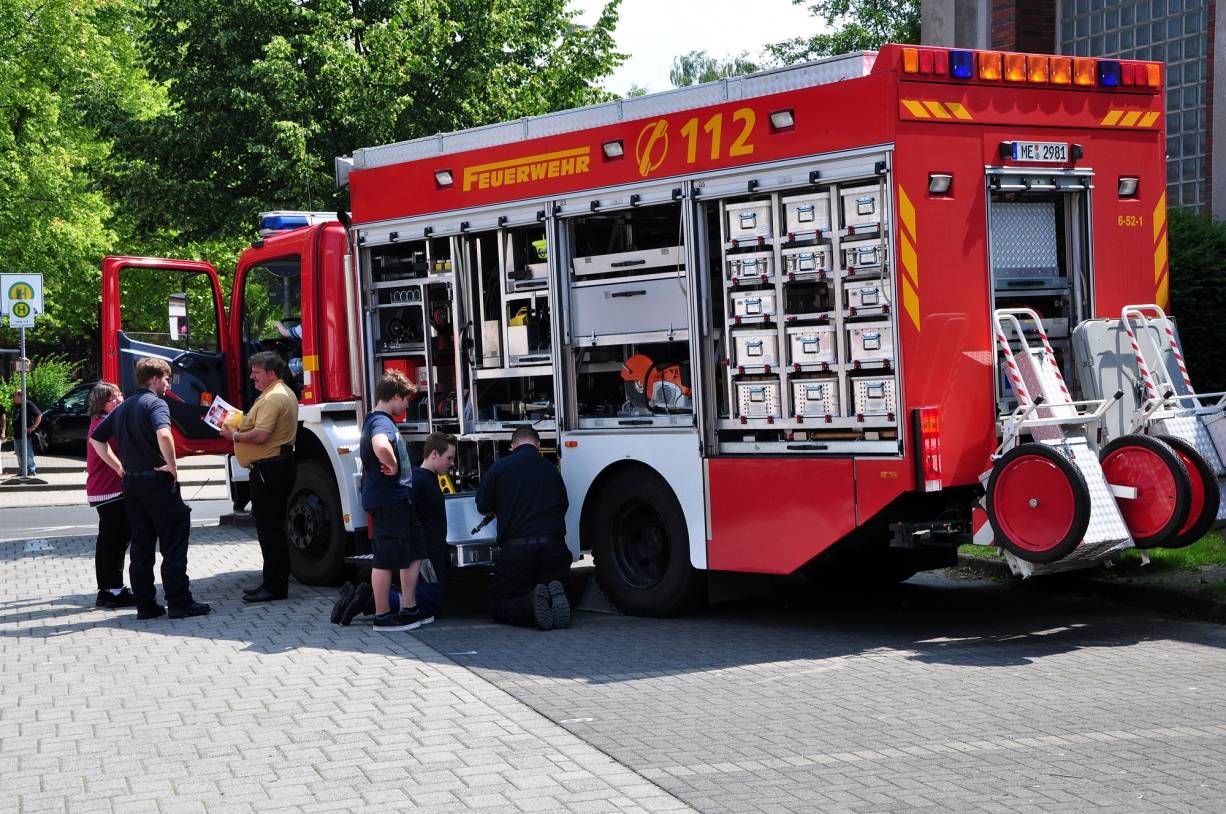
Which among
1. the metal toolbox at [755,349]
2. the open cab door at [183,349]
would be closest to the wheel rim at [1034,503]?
the metal toolbox at [755,349]

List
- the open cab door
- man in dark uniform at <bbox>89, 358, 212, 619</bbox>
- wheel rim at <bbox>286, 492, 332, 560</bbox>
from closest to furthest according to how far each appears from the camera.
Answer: man in dark uniform at <bbox>89, 358, 212, 619</bbox>
wheel rim at <bbox>286, 492, 332, 560</bbox>
the open cab door

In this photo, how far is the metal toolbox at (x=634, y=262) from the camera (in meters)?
9.34

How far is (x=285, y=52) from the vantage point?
1777cm

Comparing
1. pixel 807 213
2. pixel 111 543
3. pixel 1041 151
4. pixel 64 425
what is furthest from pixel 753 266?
pixel 64 425

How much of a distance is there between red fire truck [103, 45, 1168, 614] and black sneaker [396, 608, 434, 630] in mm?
534

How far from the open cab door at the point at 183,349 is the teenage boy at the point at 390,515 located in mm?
3031

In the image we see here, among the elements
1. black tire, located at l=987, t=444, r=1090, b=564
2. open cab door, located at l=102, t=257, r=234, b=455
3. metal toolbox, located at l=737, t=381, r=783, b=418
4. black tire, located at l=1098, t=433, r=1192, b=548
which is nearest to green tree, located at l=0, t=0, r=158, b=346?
open cab door, located at l=102, t=257, r=234, b=455

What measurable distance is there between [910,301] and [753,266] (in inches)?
43.3

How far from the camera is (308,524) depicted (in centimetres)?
1147

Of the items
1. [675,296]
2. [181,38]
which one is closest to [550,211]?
[675,296]

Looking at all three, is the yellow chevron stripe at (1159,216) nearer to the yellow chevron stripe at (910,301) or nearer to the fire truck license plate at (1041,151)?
the fire truck license plate at (1041,151)

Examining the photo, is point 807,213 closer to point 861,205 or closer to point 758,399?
point 861,205

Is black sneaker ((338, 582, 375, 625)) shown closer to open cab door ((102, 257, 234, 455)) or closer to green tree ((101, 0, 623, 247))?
open cab door ((102, 257, 234, 455))

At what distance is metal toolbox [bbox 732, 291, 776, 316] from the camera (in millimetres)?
8828
